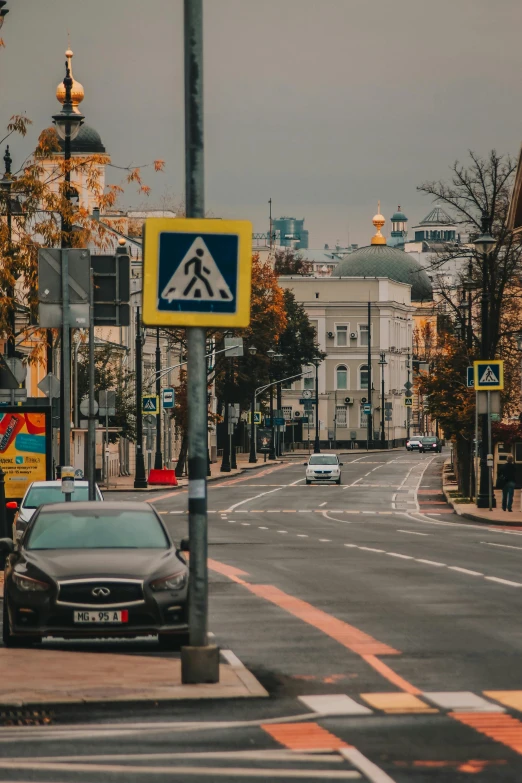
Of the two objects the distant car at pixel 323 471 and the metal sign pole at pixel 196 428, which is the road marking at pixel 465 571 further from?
the distant car at pixel 323 471

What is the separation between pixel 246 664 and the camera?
535 inches

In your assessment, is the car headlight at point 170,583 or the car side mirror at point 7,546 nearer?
the car headlight at point 170,583

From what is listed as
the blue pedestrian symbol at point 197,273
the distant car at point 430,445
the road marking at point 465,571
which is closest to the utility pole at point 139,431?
the road marking at point 465,571

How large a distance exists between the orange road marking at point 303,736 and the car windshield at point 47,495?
1686 centimetres

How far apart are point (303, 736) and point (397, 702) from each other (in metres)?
1.50

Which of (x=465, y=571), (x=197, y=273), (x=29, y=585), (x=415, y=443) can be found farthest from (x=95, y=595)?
(x=415, y=443)

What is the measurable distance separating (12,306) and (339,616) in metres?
9.15

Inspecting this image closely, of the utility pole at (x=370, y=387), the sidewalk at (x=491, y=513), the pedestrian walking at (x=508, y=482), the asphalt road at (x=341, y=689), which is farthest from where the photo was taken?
the utility pole at (x=370, y=387)

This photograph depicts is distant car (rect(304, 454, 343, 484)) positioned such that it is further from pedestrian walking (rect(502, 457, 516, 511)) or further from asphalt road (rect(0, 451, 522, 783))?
asphalt road (rect(0, 451, 522, 783))

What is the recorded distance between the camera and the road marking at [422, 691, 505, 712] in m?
11.0

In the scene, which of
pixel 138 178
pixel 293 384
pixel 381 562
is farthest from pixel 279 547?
pixel 293 384

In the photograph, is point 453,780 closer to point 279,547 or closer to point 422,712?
point 422,712

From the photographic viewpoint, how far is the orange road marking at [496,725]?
385 inches

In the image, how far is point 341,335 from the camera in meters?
158
